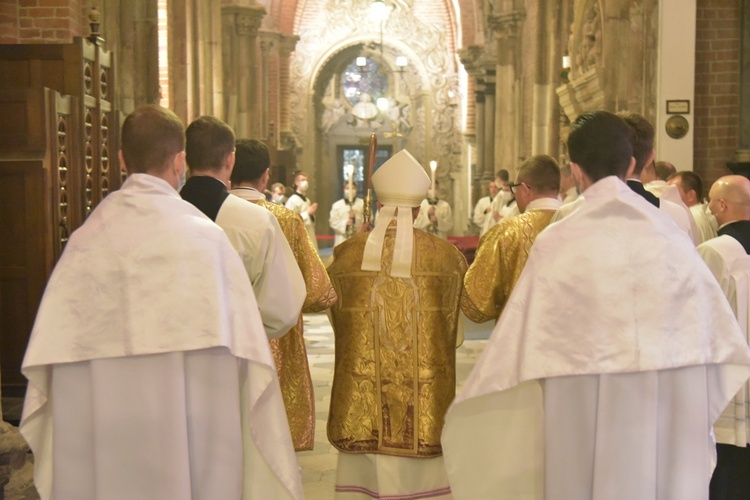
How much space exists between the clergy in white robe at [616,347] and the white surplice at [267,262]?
100 centimetres

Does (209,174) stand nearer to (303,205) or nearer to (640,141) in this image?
(640,141)

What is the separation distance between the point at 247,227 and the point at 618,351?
1730 millimetres

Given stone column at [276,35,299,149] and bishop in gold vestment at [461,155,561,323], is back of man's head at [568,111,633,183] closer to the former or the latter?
bishop in gold vestment at [461,155,561,323]

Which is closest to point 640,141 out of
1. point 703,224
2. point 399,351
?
point 399,351

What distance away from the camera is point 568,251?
332 cm

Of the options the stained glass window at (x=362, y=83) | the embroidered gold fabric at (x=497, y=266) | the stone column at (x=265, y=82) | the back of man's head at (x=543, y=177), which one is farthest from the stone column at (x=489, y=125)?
the embroidered gold fabric at (x=497, y=266)

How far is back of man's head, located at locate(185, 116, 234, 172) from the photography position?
4285mm

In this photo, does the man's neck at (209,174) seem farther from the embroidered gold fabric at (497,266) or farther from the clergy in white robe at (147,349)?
the embroidered gold fabric at (497,266)

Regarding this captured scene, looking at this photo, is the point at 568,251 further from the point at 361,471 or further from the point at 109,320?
the point at 361,471

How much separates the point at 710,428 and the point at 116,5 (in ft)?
30.8

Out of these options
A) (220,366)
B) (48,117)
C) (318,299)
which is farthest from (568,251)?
(48,117)

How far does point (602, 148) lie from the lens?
342cm

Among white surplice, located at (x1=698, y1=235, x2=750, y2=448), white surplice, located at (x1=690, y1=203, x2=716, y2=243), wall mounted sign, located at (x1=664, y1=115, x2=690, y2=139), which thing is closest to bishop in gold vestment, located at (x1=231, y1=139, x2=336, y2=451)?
white surplice, located at (x1=698, y1=235, x2=750, y2=448)

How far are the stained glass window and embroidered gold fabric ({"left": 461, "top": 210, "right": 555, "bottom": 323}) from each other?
30483 millimetres
